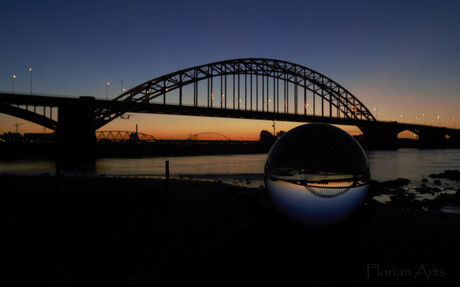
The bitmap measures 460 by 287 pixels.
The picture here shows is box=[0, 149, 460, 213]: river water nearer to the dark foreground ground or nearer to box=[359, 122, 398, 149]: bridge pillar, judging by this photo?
the dark foreground ground

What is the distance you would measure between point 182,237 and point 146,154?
5072 cm

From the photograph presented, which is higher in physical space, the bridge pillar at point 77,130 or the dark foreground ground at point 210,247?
the bridge pillar at point 77,130

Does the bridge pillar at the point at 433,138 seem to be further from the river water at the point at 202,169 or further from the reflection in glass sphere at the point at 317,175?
the reflection in glass sphere at the point at 317,175

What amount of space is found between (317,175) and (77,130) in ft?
127

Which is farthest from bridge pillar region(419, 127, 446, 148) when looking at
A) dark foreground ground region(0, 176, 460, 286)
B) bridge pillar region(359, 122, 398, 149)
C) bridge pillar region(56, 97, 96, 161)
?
dark foreground ground region(0, 176, 460, 286)

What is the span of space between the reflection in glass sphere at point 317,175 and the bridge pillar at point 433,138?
109m

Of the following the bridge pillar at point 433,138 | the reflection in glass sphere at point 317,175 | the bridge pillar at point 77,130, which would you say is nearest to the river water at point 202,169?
the bridge pillar at point 77,130

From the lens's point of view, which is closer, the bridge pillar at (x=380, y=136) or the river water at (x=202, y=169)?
the river water at (x=202, y=169)

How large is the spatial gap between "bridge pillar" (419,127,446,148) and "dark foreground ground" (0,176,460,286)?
349ft

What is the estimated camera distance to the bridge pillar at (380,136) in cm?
8056

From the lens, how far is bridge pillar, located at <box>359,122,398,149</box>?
80562 millimetres

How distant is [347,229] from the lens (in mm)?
2545

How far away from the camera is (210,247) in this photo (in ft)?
6.57

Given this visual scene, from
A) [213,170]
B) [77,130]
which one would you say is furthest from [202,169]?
[77,130]
